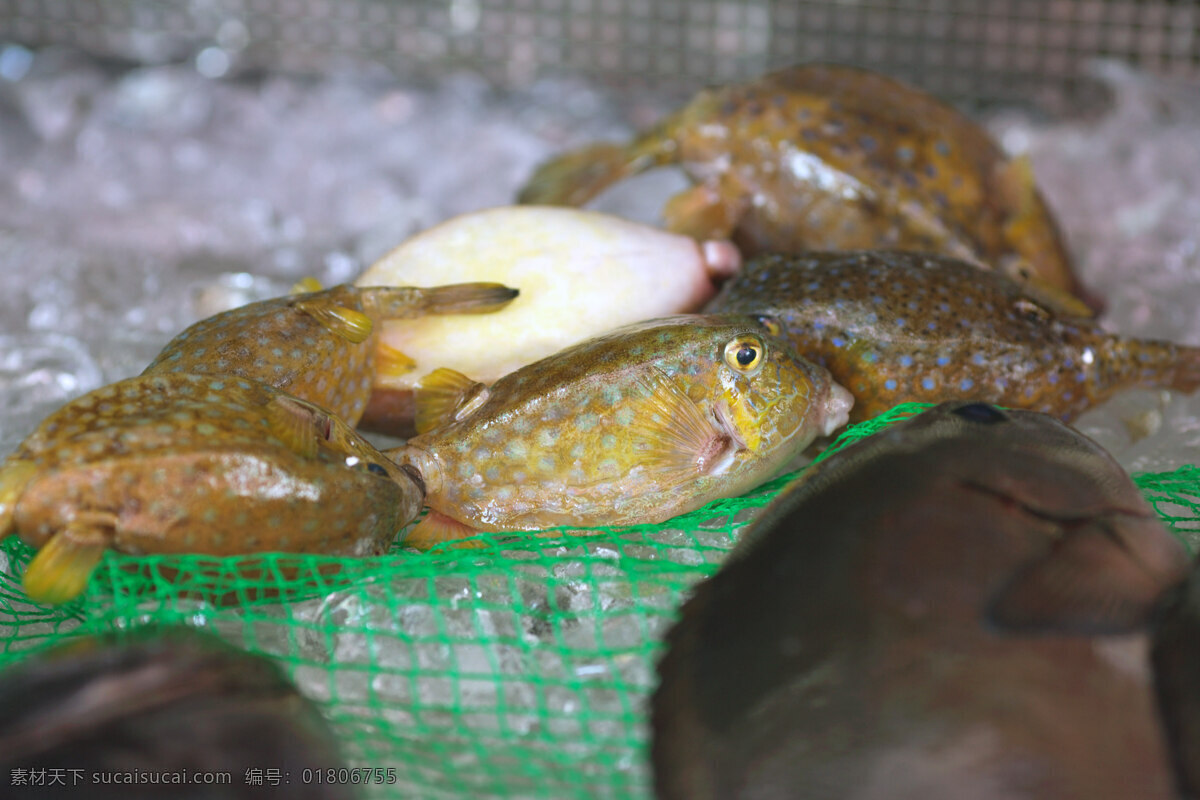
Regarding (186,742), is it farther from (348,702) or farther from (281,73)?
(281,73)

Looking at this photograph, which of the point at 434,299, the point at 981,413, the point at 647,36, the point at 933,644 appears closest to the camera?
the point at 933,644

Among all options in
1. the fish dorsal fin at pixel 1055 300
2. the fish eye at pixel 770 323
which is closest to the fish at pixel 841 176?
Result: the fish dorsal fin at pixel 1055 300

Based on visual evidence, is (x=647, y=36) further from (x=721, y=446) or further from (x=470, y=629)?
(x=470, y=629)

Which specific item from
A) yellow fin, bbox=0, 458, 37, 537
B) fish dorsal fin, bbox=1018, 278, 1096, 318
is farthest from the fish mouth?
yellow fin, bbox=0, 458, 37, 537

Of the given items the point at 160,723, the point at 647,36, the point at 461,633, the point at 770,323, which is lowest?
the point at 461,633

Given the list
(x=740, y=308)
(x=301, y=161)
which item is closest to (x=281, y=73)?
A: (x=301, y=161)

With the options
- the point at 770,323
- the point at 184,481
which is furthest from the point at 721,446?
the point at 184,481
